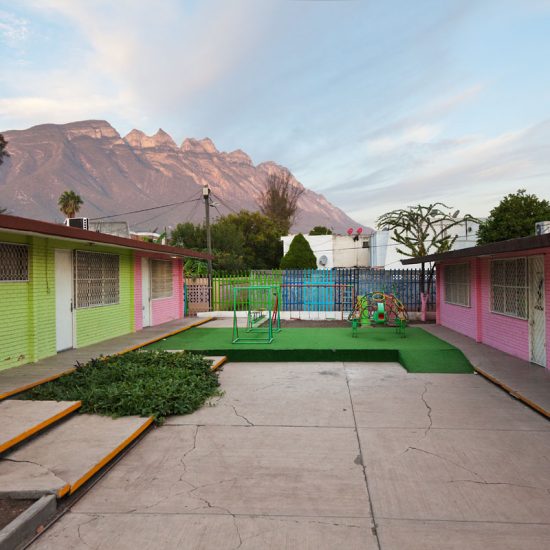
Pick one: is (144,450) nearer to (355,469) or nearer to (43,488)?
(43,488)

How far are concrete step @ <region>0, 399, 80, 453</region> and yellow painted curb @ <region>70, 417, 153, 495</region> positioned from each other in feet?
3.33

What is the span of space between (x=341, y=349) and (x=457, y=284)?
212 inches

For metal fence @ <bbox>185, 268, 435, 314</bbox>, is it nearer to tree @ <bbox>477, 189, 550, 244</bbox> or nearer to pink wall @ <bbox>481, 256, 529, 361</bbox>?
tree @ <bbox>477, 189, 550, 244</bbox>

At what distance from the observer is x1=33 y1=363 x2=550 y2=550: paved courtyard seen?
334 cm

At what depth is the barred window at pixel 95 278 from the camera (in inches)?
410

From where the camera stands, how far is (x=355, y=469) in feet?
14.7

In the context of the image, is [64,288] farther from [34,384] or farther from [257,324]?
[257,324]

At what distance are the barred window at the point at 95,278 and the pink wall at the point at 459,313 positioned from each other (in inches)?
Answer: 372

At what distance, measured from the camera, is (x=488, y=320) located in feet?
36.6

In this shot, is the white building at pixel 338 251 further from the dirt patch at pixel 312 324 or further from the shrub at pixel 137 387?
the shrub at pixel 137 387

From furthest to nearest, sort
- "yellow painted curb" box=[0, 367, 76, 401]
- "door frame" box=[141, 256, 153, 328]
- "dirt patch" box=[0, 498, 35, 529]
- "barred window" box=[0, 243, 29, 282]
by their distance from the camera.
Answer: "door frame" box=[141, 256, 153, 328] < "barred window" box=[0, 243, 29, 282] < "yellow painted curb" box=[0, 367, 76, 401] < "dirt patch" box=[0, 498, 35, 529]

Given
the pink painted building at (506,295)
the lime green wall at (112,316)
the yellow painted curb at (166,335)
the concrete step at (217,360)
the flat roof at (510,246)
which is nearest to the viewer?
the flat roof at (510,246)

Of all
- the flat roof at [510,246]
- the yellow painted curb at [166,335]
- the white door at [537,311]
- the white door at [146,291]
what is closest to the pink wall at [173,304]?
the white door at [146,291]

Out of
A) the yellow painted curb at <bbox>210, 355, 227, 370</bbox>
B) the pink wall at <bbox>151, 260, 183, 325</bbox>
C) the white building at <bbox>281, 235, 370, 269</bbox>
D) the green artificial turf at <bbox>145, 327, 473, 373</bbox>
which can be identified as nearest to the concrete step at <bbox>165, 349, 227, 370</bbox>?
the yellow painted curb at <bbox>210, 355, 227, 370</bbox>
